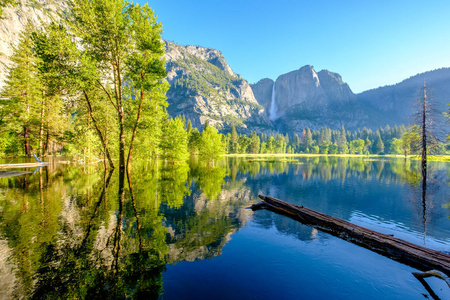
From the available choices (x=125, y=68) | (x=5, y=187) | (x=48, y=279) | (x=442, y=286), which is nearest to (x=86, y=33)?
(x=125, y=68)

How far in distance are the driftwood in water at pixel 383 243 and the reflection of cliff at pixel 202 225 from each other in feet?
14.0

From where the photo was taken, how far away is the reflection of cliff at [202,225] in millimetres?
7965

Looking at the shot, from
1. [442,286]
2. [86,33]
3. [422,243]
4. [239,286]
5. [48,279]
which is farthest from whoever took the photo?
[86,33]

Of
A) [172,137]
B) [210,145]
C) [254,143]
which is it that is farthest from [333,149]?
[172,137]

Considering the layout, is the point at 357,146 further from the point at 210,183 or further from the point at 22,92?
the point at 22,92

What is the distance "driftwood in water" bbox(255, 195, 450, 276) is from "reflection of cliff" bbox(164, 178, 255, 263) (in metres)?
4.27

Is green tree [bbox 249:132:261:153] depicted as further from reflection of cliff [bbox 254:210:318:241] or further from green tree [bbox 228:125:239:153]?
reflection of cliff [bbox 254:210:318:241]

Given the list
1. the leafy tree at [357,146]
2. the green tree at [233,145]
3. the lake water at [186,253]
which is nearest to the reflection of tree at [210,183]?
the lake water at [186,253]

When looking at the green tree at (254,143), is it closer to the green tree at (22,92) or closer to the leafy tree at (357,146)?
the leafy tree at (357,146)

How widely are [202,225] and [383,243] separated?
852 cm

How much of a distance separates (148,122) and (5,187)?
1507 cm

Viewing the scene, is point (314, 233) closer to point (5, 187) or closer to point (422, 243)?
point (422, 243)

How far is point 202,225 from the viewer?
35.8 feet

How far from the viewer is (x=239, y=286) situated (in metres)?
5.88
